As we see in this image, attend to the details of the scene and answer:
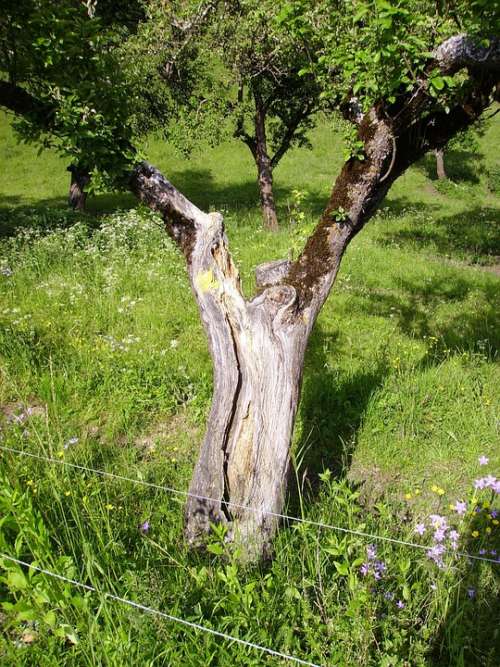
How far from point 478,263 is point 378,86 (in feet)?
34.7

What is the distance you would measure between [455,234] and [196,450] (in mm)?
13806

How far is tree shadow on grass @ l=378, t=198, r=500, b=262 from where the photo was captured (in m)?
13.7

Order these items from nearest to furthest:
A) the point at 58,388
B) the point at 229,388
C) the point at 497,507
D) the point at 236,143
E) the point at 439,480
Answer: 1. the point at 229,388
2. the point at 497,507
3. the point at 439,480
4. the point at 58,388
5. the point at 236,143

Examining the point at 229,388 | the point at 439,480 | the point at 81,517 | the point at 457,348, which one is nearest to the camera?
the point at 81,517

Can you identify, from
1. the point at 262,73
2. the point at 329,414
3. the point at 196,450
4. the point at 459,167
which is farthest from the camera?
the point at 459,167

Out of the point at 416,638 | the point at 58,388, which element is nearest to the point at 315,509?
the point at 416,638

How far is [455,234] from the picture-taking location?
50.6ft

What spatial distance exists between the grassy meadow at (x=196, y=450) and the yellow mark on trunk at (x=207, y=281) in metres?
1.00

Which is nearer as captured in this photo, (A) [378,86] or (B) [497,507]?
(A) [378,86]

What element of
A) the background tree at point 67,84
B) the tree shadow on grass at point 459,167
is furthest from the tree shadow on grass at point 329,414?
the tree shadow on grass at point 459,167

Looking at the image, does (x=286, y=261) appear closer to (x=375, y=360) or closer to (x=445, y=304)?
(x=375, y=360)

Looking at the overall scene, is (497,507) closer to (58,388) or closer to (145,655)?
(145,655)

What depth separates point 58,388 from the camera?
17.6ft

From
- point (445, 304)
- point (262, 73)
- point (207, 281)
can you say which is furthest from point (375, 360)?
point (262, 73)
